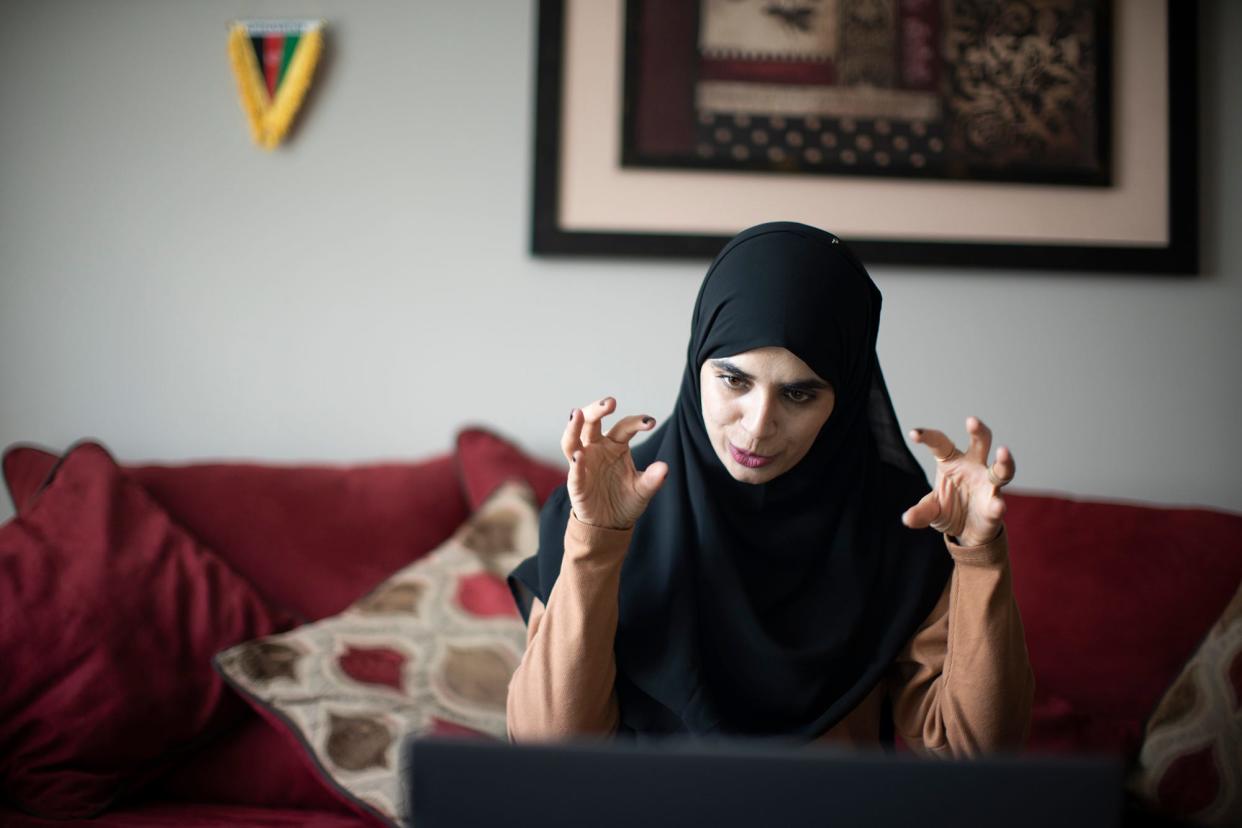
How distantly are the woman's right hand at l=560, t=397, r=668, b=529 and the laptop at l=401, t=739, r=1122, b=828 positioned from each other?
481 mm

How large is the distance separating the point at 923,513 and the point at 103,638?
1.24m

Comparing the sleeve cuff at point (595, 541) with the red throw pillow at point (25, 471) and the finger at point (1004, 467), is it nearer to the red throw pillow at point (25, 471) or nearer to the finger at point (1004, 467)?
the finger at point (1004, 467)

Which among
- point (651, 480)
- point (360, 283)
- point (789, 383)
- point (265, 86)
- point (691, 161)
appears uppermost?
point (265, 86)

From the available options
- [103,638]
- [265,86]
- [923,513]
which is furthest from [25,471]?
[923,513]

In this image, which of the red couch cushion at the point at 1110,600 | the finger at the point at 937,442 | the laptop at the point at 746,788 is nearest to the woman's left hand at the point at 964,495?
the finger at the point at 937,442

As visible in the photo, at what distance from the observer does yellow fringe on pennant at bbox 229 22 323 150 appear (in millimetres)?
2068

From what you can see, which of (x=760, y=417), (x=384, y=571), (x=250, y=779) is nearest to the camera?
(x=760, y=417)

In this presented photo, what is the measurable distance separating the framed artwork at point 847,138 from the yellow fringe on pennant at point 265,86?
0.48 m

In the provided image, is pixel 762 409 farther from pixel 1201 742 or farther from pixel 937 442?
pixel 1201 742

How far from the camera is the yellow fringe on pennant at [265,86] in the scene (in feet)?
6.79

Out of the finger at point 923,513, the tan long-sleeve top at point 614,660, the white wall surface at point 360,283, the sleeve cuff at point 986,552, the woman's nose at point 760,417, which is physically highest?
the white wall surface at point 360,283

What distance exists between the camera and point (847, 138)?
6.88 feet

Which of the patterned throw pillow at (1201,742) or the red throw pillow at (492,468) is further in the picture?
the red throw pillow at (492,468)

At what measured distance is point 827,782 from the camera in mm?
583
